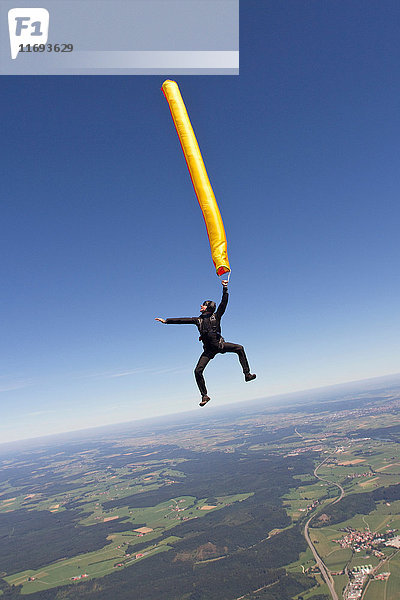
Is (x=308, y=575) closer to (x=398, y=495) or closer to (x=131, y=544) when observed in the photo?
(x=398, y=495)

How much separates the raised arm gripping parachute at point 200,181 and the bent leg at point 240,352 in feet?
7.77

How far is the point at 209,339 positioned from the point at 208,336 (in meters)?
0.09

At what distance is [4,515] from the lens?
141125mm

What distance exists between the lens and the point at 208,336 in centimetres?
827

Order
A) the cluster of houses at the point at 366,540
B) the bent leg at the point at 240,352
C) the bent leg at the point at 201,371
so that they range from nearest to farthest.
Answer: the bent leg at the point at 201,371, the bent leg at the point at 240,352, the cluster of houses at the point at 366,540

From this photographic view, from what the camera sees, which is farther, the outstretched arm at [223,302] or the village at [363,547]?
the village at [363,547]

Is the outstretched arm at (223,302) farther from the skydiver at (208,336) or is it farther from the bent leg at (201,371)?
the bent leg at (201,371)

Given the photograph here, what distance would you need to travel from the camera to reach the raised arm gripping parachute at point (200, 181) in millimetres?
7023

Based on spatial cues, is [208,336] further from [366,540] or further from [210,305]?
[366,540]

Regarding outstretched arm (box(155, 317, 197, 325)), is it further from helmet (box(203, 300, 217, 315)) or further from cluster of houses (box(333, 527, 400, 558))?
cluster of houses (box(333, 527, 400, 558))

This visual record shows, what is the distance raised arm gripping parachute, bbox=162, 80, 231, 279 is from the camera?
23.0ft

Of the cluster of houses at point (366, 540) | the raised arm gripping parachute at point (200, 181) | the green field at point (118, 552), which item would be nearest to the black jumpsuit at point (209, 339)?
the raised arm gripping parachute at point (200, 181)

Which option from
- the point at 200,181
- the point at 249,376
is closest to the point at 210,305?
the point at 249,376

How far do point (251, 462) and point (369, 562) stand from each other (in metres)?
104
